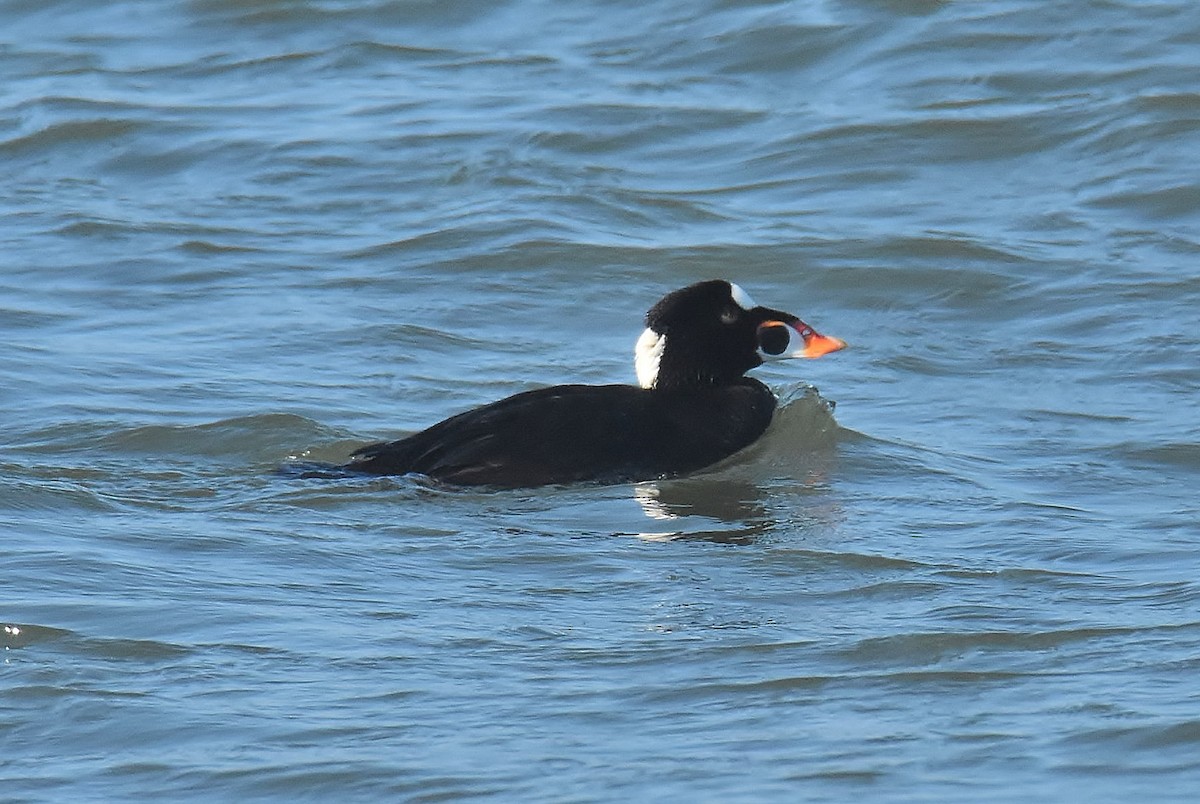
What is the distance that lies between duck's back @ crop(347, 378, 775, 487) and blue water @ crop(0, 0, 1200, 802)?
0.10 meters

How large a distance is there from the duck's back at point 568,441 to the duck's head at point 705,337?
A: 0.13 m

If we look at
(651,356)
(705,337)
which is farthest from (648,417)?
(705,337)

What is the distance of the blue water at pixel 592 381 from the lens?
17.6 feet

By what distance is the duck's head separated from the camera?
28.0ft

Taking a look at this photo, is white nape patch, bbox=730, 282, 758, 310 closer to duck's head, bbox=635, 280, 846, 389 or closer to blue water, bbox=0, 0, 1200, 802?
duck's head, bbox=635, 280, 846, 389

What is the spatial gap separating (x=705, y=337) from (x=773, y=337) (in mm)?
286

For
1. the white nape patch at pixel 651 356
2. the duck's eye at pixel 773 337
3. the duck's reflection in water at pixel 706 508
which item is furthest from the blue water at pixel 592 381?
the white nape patch at pixel 651 356

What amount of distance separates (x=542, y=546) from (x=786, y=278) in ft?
15.0

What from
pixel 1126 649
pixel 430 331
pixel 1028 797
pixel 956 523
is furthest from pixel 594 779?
pixel 430 331

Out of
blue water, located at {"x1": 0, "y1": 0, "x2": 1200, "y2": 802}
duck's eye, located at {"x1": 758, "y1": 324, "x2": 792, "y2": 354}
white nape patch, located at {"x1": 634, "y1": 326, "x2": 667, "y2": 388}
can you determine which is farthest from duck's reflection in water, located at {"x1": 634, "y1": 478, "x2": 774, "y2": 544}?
duck's eye, located at {"x1": 758, "y1": 324, "x2": 792, "y2": 354}

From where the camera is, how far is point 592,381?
32.1 feet

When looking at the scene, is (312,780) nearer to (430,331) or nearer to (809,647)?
(809,647)

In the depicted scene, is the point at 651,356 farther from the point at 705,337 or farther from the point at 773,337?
the point at 773,337

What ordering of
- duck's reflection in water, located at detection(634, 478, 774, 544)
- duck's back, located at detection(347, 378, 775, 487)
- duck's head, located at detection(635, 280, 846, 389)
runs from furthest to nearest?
duck's head, located at detection(635, 280, 846, 389), duck's back, located at detection(347, 378, 775, 487), duck's reflection in water, located at detection(634, 478, 774, 544)
